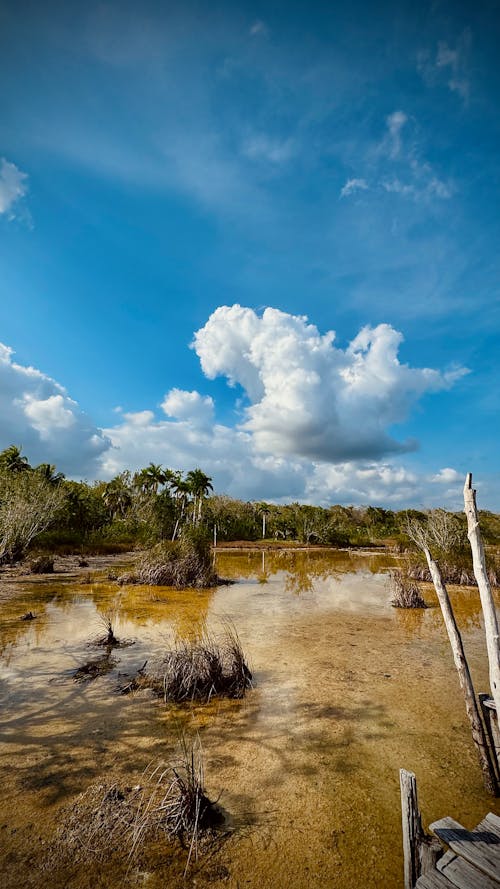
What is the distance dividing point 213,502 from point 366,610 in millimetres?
56813

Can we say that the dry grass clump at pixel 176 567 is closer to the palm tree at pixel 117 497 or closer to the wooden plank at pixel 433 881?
the wooden plank at pixel 433 881

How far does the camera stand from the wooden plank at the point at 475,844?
9.63 feet

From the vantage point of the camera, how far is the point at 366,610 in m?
15.3

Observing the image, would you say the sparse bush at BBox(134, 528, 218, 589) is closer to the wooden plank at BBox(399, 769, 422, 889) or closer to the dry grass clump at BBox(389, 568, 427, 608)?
the dry grass clump at BBox(389, 568, 427, 608)

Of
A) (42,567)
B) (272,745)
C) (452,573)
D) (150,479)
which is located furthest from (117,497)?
(272,745)

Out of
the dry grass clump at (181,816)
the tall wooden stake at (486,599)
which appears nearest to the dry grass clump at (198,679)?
the dry grass clump at (181,816)

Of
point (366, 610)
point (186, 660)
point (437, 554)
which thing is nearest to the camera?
point (186, 660)

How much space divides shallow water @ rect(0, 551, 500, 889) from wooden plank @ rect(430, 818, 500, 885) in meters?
0.89

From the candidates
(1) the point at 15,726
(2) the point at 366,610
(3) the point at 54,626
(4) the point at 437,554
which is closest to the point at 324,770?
(1) the point at 15,726

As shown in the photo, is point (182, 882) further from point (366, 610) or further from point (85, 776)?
point (366, 610)

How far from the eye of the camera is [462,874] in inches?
115

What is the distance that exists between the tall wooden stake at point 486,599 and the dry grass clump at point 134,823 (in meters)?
3.17

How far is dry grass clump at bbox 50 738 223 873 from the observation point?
148 inches

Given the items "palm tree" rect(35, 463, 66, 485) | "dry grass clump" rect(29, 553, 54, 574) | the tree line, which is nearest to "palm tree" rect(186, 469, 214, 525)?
the tree line
